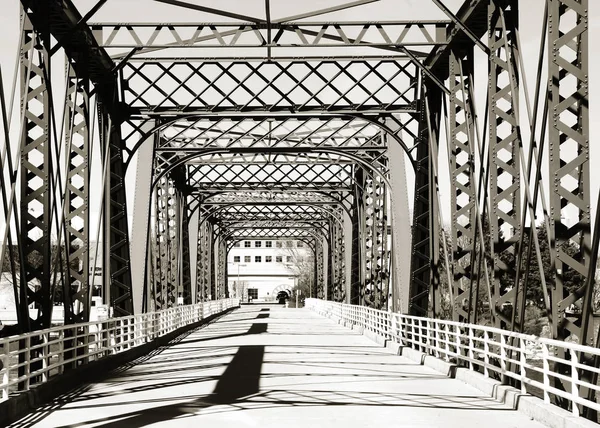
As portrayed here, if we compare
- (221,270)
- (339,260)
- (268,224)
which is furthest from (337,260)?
(221,270)

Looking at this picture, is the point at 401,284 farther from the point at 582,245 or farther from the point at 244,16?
the point at 582,245

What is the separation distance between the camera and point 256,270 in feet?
442

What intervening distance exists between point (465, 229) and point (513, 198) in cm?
279

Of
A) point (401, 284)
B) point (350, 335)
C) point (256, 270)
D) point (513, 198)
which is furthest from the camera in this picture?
point (256, 270)

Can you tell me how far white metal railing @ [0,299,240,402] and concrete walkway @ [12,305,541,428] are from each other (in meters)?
0.58

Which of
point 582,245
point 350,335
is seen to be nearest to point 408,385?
point 582,245

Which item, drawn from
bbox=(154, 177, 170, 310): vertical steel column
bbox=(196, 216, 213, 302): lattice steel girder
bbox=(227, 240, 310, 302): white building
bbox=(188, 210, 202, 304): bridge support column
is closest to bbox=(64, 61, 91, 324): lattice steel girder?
bbox=(154, 177, 170, 310): vertical steel column

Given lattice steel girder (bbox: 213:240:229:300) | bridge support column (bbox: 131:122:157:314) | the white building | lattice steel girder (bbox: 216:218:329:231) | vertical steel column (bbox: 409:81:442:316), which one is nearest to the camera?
vertical steel column (bbox: 409:81:442:316)

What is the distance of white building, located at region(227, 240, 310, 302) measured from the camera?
133500 millimetres

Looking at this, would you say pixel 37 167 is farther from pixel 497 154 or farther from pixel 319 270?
pixel 319 270

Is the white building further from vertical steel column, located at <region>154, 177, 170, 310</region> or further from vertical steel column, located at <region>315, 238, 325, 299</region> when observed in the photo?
vertical steel column, located at <region>154, 177, 170, 310</region>

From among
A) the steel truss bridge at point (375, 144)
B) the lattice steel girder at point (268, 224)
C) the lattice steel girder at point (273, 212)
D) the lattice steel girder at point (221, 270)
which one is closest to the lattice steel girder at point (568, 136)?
the steel truss bridge at point (375, 144)

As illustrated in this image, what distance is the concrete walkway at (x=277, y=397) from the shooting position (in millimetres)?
11195

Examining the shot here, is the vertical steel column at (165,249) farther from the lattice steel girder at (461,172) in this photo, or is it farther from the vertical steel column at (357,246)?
the lattice steel girder at (461,172)
